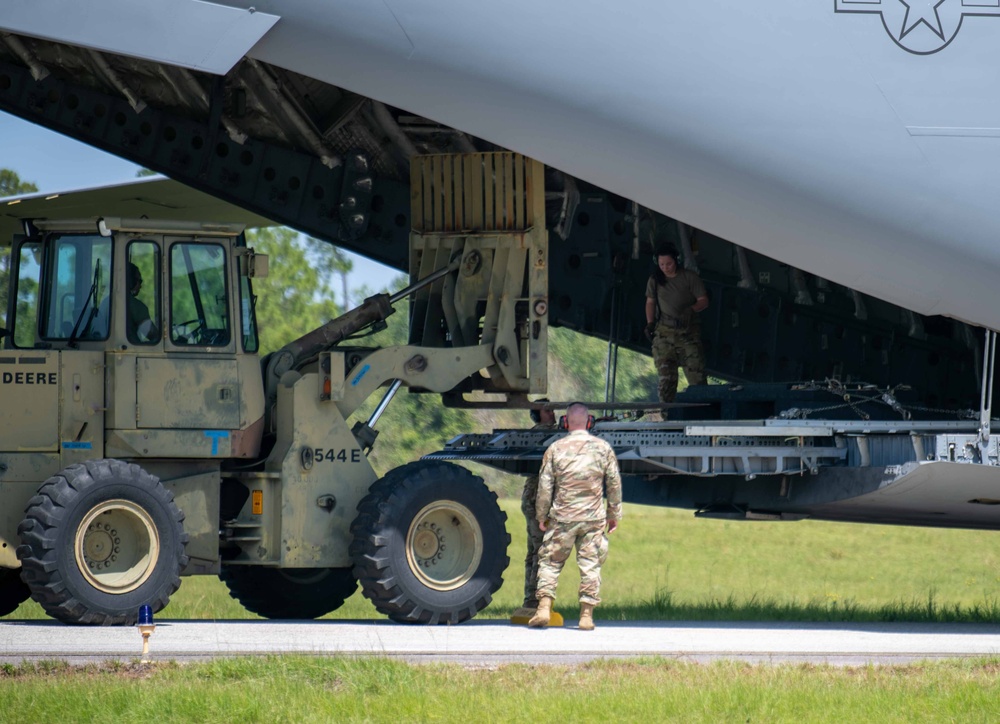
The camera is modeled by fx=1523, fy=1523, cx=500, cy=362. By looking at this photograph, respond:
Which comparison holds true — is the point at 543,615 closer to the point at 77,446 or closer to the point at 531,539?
the point at 531,539

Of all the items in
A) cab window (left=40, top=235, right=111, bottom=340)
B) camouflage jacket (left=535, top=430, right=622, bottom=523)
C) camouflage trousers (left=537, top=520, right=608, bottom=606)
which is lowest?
camouflage trousers (left=537, top=520, right=608, bottom=606)

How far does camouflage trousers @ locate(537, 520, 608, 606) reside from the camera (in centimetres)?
1033

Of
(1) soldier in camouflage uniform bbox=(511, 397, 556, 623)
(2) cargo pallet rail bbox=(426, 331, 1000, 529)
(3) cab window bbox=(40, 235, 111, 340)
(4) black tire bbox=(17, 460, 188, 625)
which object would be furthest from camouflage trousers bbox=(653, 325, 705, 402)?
(3) cab window bbox=(40, 235, 111, 340)

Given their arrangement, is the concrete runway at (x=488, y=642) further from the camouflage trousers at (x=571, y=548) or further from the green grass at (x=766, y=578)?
the green grass at (x=766, y=578)

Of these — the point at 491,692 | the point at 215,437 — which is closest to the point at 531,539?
the point at 215,437

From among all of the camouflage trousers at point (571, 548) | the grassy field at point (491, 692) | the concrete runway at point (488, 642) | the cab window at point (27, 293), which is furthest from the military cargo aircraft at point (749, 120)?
the grassy field at point (491, 692)

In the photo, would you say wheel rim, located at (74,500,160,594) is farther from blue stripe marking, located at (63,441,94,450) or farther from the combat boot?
the combat boot

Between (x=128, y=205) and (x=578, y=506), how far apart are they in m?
5.47

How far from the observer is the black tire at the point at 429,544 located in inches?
415

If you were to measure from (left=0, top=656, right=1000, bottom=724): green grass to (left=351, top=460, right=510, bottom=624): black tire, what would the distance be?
2.27 m

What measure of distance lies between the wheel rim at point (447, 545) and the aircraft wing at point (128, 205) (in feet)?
12.5

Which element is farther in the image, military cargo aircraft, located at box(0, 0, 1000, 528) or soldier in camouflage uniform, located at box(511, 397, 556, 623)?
soldier in camouflage uniform, located at box(511, 397, 556, 623)

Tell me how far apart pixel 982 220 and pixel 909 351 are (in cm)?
332

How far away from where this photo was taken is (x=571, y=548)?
10344 mm
